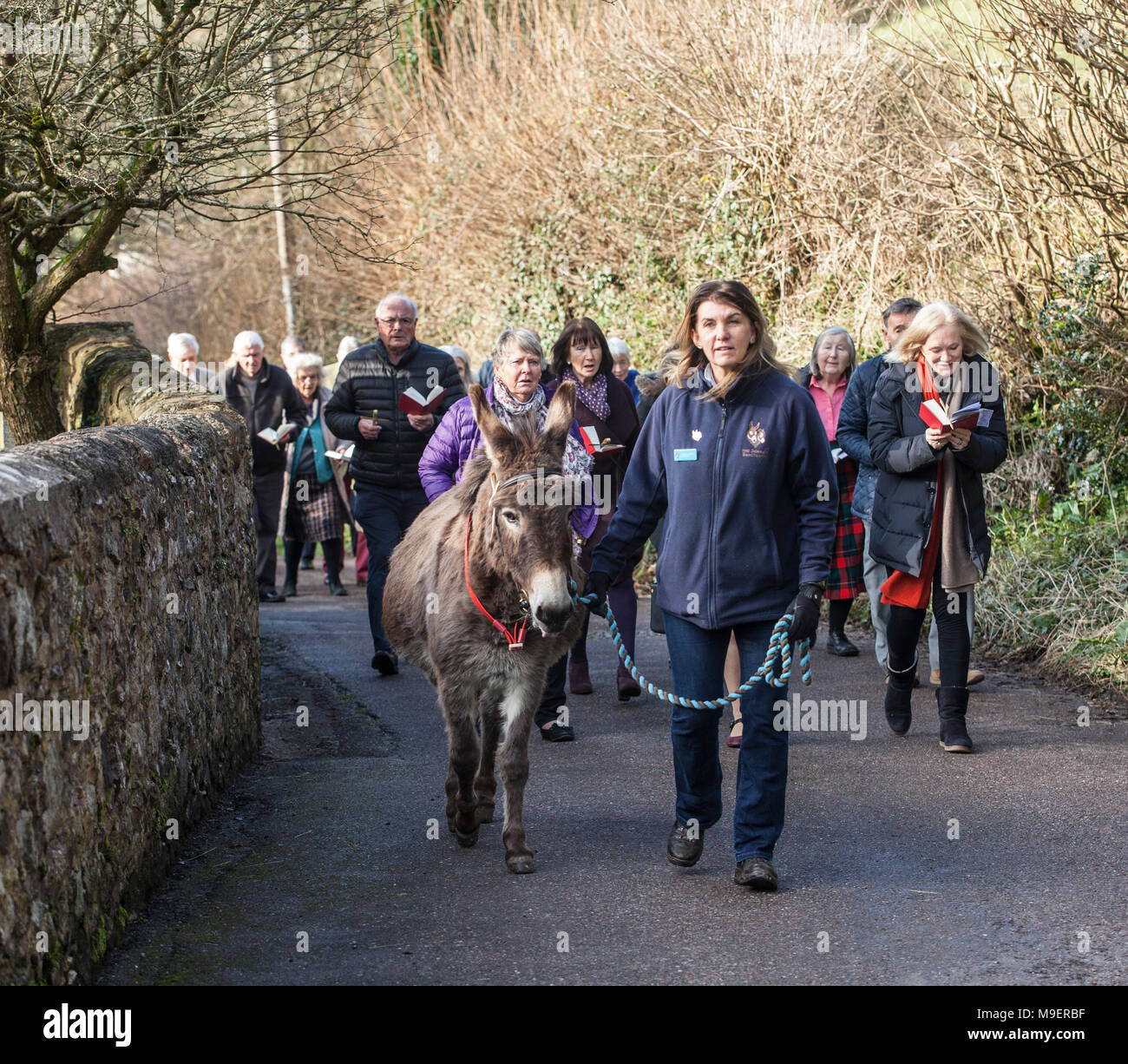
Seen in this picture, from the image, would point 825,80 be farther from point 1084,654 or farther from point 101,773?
point 101,773

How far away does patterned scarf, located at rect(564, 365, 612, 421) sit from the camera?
881 centimetres

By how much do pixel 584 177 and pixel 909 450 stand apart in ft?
38.5

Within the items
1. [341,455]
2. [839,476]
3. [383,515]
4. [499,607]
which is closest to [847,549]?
[839,476]

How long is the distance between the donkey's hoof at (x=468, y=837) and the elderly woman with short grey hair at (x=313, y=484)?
8.33m

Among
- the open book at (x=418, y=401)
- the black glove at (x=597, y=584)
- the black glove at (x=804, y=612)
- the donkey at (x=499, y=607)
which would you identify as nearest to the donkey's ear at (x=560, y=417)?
the donkey at (x=499, y=607)

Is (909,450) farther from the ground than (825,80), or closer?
closer

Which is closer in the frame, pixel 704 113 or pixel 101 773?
pixel 101 773

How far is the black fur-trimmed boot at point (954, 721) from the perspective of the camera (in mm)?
7430

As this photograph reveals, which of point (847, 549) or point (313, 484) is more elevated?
point (313, 484)

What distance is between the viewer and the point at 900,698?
25.7ft

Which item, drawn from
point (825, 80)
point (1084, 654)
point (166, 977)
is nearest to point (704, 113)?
point (825, 80)

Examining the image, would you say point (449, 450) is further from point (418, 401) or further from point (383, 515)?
point (383, 515)

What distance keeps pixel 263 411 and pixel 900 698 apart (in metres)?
7.86

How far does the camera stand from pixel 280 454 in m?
13.6
